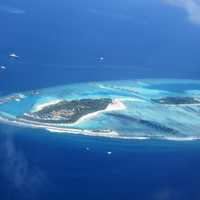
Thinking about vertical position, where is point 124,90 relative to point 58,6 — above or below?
below

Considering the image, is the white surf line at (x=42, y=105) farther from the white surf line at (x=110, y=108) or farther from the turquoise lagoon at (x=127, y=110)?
the white surf line at (x=110, y=108)

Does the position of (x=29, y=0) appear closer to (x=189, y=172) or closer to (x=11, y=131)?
(x=11, y=131)

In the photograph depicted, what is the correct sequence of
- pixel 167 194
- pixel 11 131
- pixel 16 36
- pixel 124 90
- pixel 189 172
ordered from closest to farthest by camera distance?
pixel 167 194
pixel 189 172
pixel 11 131
pixel 124 90
pixel 16 36

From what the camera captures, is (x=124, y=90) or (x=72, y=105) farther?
(x=124, y=90)

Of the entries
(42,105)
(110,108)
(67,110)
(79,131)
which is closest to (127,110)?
(110,108)

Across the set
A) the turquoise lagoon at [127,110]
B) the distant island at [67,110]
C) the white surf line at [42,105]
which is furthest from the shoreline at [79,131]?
the white surf line at [42,105]

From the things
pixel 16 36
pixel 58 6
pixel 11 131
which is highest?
pixel 58 6

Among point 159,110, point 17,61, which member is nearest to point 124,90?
point 159,110
